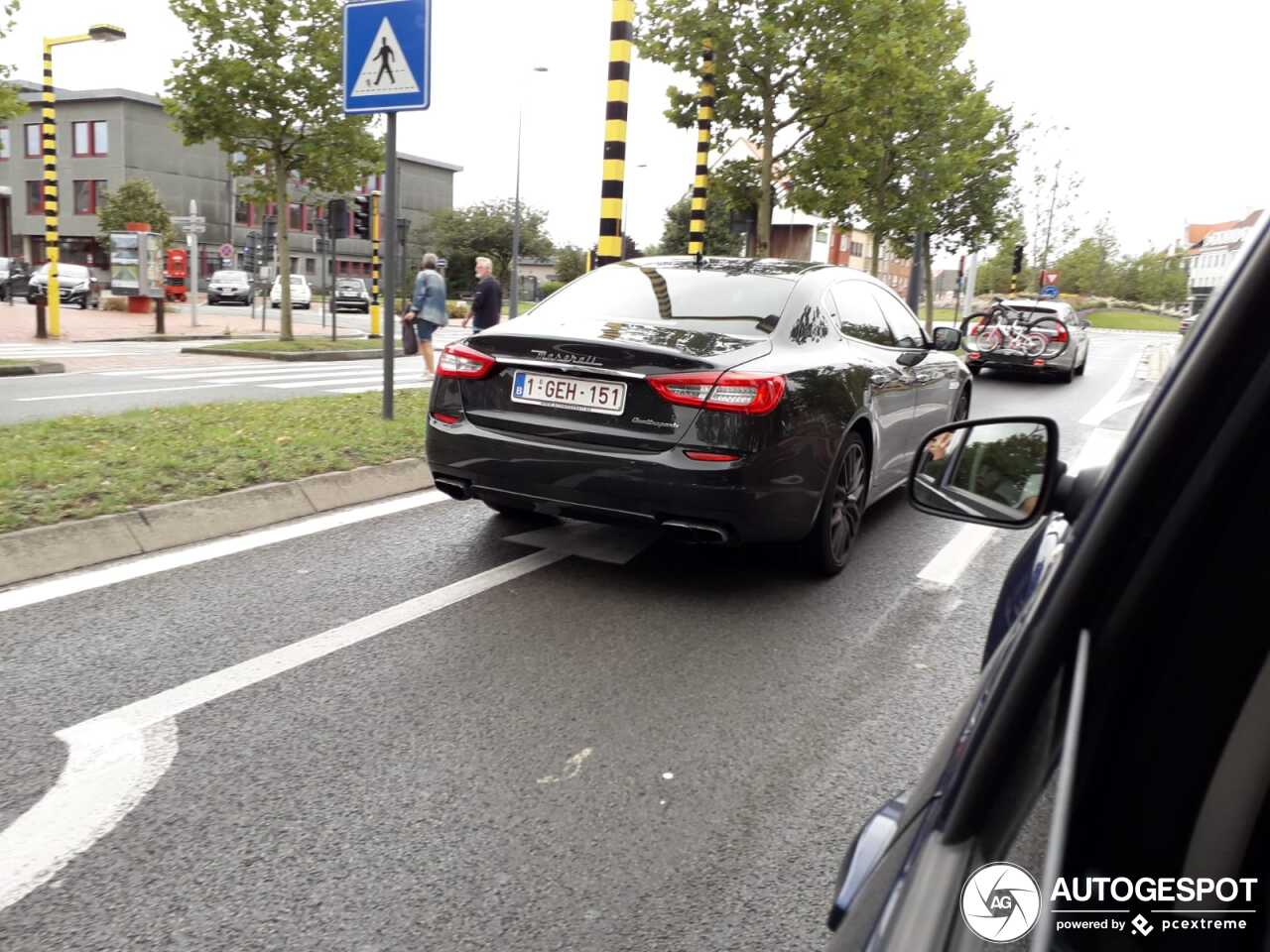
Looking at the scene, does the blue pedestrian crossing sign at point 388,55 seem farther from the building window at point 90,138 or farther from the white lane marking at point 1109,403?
the building window at point 90,138

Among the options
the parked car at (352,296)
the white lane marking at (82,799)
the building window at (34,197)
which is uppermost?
the building window at (34,197)

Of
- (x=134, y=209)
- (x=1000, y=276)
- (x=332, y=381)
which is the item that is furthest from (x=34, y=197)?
(x=1000, y=276)

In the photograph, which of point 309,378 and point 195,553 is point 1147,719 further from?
point 309,378

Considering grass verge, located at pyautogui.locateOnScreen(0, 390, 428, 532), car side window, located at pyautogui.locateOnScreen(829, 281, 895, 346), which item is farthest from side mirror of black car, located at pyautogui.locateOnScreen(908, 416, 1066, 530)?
grass verge, located at pyautogui.locateOnScreen(0, 390, 428, 532)

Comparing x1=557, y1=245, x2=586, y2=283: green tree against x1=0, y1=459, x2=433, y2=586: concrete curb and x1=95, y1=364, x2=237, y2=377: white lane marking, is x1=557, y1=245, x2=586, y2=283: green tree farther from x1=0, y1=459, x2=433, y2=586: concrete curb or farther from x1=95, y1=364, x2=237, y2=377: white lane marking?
x1=0, y1=459, x2=433, y2=586: concrete curb

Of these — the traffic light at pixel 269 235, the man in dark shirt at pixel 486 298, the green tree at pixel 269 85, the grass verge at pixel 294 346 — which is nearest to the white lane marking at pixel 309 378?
the man in dark shirt at pixel 486 298

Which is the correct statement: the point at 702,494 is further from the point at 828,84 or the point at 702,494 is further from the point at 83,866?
the point at 828,84

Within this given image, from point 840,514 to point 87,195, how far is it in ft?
225

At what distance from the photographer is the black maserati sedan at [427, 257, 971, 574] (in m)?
4.40

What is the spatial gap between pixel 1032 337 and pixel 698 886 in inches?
703

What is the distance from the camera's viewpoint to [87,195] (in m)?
62.4

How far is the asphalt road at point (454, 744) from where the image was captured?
2320 mm

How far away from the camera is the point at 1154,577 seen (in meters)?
0.95

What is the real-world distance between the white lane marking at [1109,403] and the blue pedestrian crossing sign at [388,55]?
28.0ft
